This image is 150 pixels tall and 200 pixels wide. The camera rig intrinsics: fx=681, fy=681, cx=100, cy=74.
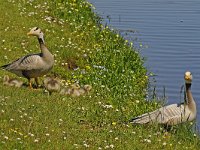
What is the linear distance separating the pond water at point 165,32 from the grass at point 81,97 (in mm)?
1015

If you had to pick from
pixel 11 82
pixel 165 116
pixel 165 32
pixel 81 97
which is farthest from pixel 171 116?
pixel 165 32

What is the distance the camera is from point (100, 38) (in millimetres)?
23906

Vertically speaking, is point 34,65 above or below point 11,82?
above

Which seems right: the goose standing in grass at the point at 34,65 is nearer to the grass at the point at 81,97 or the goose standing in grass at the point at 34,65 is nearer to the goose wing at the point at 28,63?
the goose wing at the point at 28,63

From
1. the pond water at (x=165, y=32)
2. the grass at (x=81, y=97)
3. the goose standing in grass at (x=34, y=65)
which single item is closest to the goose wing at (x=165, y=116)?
the grass at (x=81, y=97)

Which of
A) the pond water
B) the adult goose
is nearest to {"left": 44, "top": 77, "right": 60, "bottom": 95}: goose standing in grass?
the adult goose

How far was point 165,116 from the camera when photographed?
14.8m

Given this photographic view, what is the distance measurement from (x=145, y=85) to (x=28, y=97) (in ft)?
18.0

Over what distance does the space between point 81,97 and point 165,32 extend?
11438mm

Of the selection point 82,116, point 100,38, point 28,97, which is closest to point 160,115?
point 82,116

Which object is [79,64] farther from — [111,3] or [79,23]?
[111,3]

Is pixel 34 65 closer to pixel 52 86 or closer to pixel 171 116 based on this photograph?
pixel 52 86

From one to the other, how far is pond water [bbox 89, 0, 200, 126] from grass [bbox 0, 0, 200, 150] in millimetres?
1015

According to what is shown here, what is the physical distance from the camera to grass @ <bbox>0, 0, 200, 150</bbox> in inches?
520
